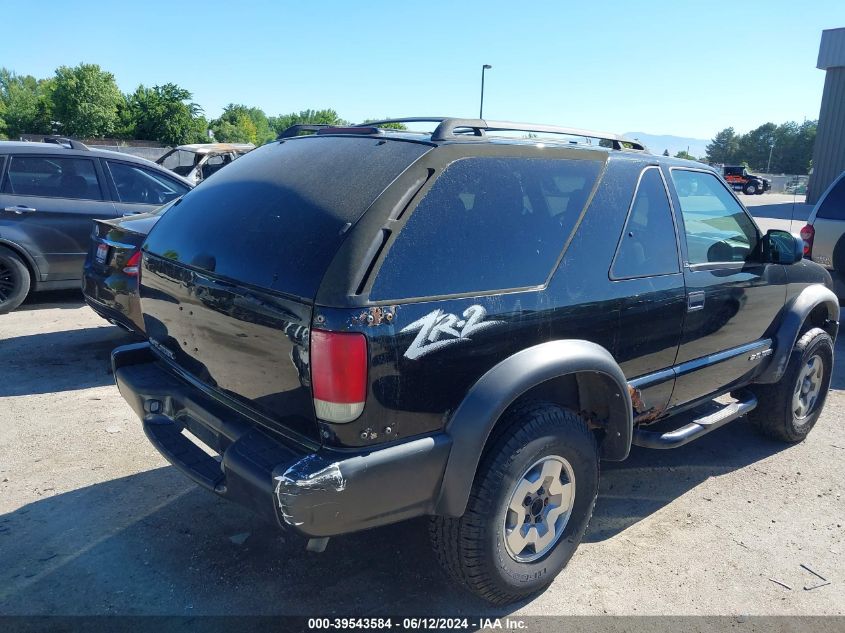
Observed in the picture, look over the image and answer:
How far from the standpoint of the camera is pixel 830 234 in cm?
719

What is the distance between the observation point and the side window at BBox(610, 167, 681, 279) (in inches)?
122

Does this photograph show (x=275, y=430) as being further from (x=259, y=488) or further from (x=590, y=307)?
(x=590, y=307)

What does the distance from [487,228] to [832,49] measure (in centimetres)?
3147

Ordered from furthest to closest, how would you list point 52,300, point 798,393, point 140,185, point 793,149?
1. point 793,149
2. point 52,300
3. point 140,185
4. point 798,393

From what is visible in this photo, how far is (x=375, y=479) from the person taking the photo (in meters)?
2.22

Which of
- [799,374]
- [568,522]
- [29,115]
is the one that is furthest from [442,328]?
[29,115]

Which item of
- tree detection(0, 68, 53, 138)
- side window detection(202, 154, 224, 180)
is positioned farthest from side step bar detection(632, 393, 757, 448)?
tree detection(0, 68, 53, 138)

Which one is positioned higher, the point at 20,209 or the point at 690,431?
the point at 20,209

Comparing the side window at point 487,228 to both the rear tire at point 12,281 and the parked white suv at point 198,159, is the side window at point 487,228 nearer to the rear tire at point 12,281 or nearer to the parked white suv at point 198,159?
the rear tire at point 12,281

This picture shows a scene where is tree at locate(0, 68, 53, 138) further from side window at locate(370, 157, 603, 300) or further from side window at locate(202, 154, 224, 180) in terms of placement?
side window at locate(370, 157, 603, 300)

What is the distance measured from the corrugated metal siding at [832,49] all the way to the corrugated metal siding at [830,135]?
16.5 inches

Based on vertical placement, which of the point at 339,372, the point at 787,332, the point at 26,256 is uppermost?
the point at 339,372

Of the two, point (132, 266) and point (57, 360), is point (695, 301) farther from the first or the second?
point (57, 360)

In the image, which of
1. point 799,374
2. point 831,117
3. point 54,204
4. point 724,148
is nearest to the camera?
point 799,374
